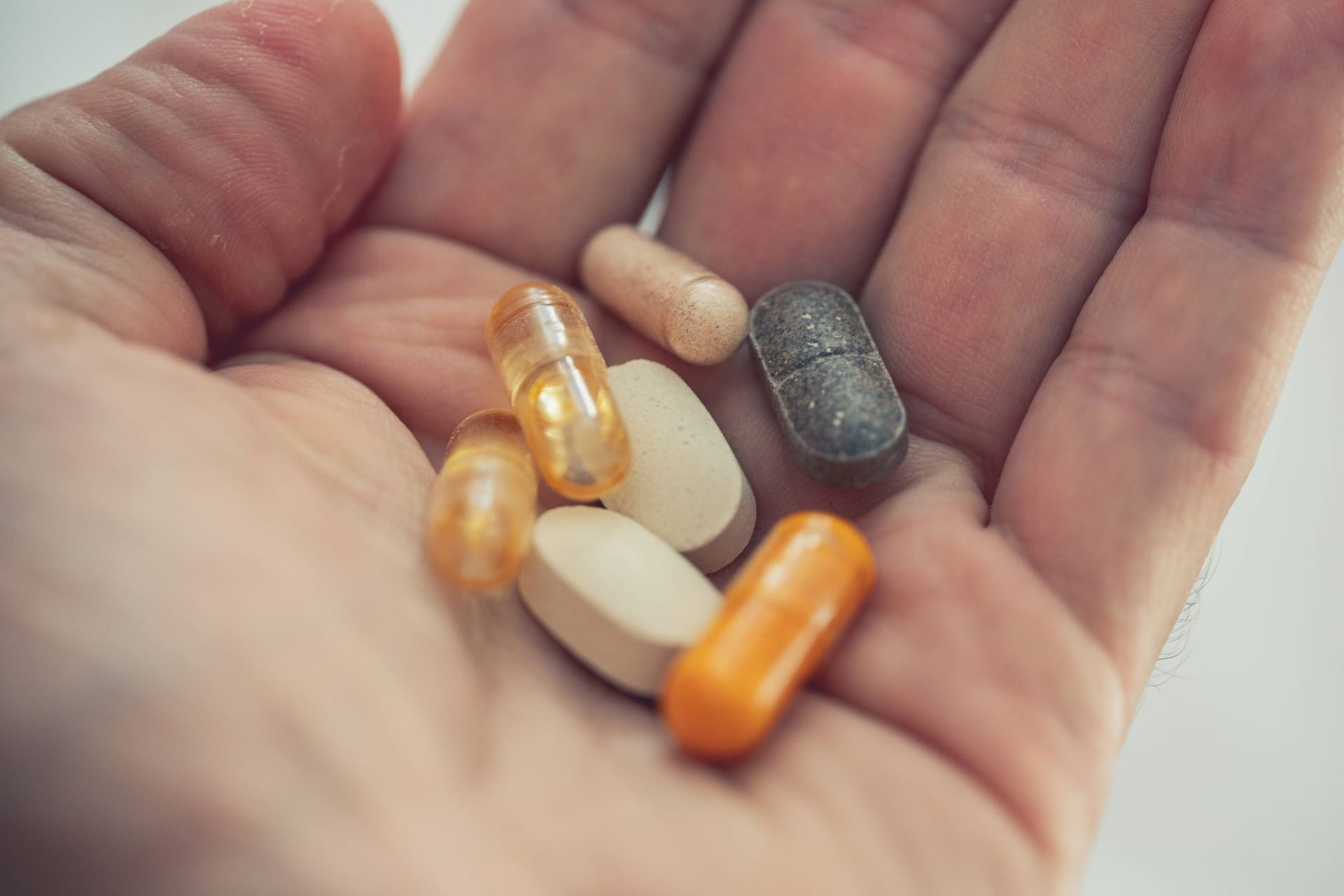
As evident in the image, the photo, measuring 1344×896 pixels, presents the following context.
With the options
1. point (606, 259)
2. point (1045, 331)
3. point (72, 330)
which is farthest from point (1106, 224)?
point (72, 330)

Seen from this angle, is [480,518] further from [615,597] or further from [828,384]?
[828,384]

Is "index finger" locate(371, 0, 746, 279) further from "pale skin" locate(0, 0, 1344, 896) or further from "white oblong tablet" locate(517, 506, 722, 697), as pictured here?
"white oblong tablet" locate(517, 506, 722, 697)

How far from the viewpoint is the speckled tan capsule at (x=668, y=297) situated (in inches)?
77.2

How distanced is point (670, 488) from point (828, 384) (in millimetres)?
356

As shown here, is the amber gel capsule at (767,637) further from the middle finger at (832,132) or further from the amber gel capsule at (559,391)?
the middle finger at (832,132)

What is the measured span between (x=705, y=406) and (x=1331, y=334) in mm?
1946

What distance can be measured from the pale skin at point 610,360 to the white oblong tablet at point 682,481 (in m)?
0.15

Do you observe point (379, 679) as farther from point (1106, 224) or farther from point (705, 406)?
point (1106, 224)

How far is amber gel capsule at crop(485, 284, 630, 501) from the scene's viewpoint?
5.57ft

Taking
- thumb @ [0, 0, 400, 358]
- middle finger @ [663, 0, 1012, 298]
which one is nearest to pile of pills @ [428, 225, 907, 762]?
middle finger @ [663, 0, 1012, 298]

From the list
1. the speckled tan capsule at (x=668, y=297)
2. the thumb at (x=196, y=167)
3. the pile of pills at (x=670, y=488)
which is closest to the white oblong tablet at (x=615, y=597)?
the pile of pills at (x=670, y=488)

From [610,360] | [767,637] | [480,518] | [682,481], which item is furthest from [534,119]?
[767,637]

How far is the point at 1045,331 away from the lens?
1.85 m

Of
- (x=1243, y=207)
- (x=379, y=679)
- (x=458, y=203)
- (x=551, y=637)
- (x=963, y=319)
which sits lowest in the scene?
(x=551, y=637)
